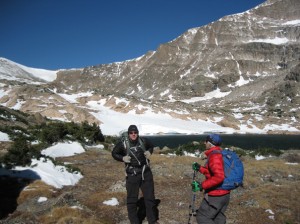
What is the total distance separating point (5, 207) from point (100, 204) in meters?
3.73

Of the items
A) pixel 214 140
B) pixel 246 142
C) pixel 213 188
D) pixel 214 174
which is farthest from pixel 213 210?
pixel 246 142

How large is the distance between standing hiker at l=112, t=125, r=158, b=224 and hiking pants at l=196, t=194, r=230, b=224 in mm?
2670

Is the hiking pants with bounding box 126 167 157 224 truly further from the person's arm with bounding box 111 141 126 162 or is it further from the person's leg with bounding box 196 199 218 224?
the person's leg with bounding box 196 199 218 224

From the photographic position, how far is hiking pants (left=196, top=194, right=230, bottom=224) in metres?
8.35

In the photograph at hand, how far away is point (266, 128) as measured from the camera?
13500 centimetres

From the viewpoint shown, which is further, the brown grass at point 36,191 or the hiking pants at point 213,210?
the brown grass at point 36,191

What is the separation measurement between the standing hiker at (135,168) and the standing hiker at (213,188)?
2.48m

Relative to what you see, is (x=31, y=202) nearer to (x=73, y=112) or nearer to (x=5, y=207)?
(x=5, y=207)

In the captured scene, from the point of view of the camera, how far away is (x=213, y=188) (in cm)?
827

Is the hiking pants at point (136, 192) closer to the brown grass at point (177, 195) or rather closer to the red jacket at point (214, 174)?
the brown grass at point (177, 195)

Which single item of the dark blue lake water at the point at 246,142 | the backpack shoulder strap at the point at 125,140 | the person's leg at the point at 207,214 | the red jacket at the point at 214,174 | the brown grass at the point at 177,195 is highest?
the dark blue lake water at the point at 246,142

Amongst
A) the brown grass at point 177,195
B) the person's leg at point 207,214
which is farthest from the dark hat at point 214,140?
the brown grass at point 177,195

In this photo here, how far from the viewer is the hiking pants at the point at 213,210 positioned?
8352 millimetres

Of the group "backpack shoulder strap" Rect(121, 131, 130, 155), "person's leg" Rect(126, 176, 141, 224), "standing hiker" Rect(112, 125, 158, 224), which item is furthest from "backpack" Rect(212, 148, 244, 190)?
"backpack shoulder strap" Rect(121, 131, 130, 155)
